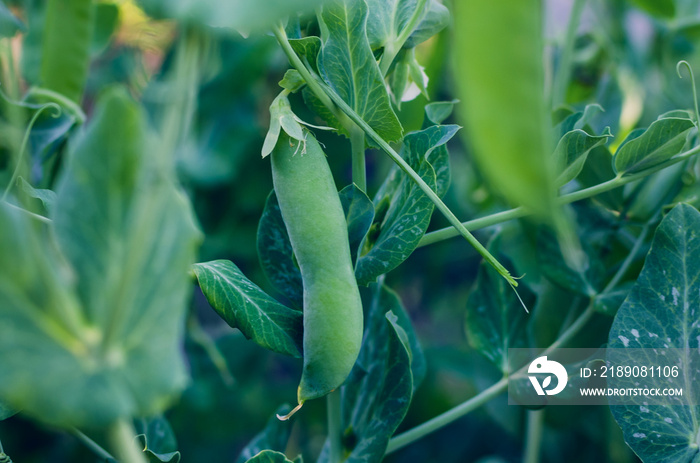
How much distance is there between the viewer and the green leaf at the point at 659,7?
62 cm

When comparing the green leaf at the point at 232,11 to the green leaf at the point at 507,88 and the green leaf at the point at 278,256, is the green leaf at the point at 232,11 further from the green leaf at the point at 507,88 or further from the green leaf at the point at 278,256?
the green leaf at the point at 278,256

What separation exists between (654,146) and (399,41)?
0.60 feet

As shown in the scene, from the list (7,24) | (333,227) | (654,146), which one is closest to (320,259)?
(333,227)

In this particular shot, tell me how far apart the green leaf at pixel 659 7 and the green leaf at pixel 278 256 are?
514mm

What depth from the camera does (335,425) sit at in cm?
38

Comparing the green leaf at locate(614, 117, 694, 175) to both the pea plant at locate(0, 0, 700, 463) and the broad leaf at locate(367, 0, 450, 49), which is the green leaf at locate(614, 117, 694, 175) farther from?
the broad leaf at locate(367, 0, 450, 49)

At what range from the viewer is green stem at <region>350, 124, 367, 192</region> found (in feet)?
1.16

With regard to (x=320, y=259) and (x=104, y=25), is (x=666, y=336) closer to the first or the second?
(x=320, y=259)

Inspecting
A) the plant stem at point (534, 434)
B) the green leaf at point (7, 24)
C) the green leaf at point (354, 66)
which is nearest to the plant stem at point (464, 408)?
the plant stem at point (534, 434)

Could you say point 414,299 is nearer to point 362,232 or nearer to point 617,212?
point 617,212

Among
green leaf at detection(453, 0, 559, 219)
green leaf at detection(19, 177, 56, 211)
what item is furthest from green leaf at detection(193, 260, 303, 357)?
green leaf at detection(453, 0, 559, 219)

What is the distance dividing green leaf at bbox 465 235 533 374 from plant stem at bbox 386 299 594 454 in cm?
2

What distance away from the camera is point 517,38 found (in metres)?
0.17

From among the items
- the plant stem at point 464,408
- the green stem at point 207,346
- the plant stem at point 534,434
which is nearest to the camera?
the plant stem at point 464,408
